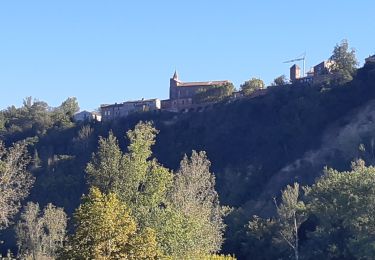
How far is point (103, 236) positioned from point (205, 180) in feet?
65.3

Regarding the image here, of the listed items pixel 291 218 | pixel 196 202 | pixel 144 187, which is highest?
pixel 144 187

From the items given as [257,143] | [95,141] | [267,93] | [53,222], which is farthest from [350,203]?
[95,141]

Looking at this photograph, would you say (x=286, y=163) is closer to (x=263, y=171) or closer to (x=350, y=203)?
(x=263, y=171)

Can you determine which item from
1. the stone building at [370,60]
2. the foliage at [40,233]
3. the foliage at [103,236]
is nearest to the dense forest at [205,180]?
the foliage at [103,236]

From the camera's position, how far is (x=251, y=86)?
96.8 meters

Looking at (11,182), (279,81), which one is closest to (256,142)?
(279,81)

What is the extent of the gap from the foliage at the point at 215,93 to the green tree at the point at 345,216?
174ft

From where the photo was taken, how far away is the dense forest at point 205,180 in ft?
68.6

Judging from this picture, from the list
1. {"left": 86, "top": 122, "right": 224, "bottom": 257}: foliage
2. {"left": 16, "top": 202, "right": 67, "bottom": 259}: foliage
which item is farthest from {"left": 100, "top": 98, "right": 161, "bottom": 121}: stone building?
{"left": 86, "top": 122, "right": 224, "bottom": 257}: foliage

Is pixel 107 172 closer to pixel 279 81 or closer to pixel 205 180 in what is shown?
pixel 205 180

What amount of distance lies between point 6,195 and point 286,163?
59.0 metres

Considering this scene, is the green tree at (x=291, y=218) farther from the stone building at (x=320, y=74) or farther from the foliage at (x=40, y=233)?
the stone building at (x=320, y=74)

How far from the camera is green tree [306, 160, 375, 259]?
127 ft

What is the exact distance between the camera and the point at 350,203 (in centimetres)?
4019
